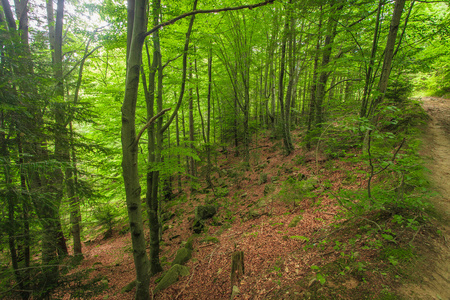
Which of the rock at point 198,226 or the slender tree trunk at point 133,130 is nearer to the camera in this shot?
the slender tree trunk at point 133,130

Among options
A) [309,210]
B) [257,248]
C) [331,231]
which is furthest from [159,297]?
[309,210]

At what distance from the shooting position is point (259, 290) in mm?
3041

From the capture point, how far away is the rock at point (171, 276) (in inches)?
176

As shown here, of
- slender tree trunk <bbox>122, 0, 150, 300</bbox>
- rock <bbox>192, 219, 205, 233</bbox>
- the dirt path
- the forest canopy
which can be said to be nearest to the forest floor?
the dirt path

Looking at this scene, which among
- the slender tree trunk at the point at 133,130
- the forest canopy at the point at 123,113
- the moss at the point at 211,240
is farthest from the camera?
the moss at the point at 211,240

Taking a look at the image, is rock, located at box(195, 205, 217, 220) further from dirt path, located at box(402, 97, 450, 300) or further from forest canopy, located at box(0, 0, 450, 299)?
dirt path, located at box(402, 97, 450, 300)

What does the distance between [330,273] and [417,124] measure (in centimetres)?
887

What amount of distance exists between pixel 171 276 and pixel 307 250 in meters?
3.60

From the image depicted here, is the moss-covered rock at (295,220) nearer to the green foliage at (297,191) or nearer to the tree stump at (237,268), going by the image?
the green foliage at (297,191)

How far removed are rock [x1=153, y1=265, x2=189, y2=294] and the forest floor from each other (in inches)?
5.5

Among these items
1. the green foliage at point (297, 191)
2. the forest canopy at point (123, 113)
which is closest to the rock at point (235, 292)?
the forest canopy at point (123, 113)

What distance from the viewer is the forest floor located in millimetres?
2227

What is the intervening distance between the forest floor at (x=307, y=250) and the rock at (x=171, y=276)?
0.14m

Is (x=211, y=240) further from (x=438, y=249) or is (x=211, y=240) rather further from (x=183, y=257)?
(x=438, y=249)
